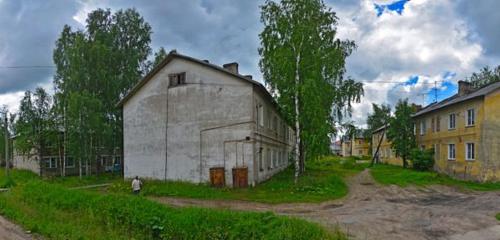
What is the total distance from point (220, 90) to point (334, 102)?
333 inches

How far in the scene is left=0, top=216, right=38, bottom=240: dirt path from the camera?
10.9m

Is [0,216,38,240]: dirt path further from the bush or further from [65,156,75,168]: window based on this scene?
[65,156,75,168]: window

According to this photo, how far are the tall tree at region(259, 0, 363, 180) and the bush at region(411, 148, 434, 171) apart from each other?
13.2 metres

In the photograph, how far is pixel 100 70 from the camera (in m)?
33.4

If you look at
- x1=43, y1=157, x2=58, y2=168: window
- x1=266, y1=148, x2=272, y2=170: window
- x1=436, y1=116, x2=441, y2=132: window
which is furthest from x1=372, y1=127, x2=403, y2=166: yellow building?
x1=43, y1=157, x2=58, y2=168: window

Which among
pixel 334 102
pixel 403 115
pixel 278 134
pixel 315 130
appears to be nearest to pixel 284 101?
pixel 315 130

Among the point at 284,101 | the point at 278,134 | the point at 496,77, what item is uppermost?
the point at 496,77

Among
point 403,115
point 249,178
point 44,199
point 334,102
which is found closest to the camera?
point 44,199

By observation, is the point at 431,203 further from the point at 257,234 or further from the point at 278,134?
the point at 278,134

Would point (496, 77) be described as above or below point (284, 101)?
above

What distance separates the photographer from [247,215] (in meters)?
11.8

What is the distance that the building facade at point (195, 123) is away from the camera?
22.2 m

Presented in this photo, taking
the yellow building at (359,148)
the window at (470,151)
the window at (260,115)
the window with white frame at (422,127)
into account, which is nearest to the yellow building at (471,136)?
the window at (470,151)

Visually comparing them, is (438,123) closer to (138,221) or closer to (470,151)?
(470,151)
